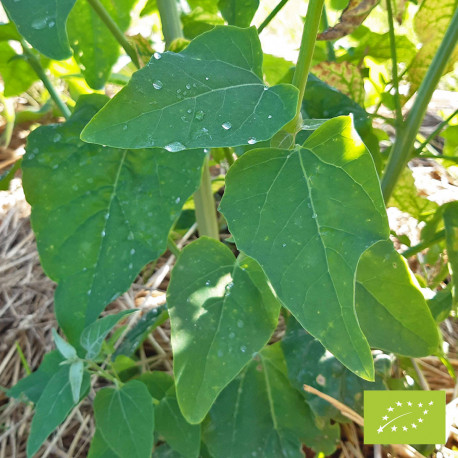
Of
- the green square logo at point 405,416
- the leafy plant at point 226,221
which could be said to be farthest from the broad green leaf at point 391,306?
the green square logo at point 405,416

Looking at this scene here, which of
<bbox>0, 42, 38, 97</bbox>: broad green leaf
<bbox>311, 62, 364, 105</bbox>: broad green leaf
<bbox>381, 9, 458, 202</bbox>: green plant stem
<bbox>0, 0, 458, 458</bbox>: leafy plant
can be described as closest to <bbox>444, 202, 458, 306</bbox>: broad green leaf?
<bbox>0, 0, 458, 458</bbox>: leafy plant

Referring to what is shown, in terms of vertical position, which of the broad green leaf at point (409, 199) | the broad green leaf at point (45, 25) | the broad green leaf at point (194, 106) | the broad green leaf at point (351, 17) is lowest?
the broad green leaf at point (409, 199)

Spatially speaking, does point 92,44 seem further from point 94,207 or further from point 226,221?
point 226,221

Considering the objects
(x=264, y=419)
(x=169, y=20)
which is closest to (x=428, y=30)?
(x=169, y=20)

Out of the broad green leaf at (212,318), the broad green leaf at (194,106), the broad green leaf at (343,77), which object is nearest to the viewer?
the broad green leaf at (194,106)

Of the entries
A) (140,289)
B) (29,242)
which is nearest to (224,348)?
(140,289)

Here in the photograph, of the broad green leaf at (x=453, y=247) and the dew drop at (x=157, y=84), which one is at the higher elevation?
the dew drop at (x=157, y=84)

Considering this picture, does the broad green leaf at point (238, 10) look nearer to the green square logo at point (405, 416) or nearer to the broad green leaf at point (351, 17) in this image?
the broad green leaf at point (351, 17)

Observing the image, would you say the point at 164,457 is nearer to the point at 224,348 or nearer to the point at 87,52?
the point at 224,348
